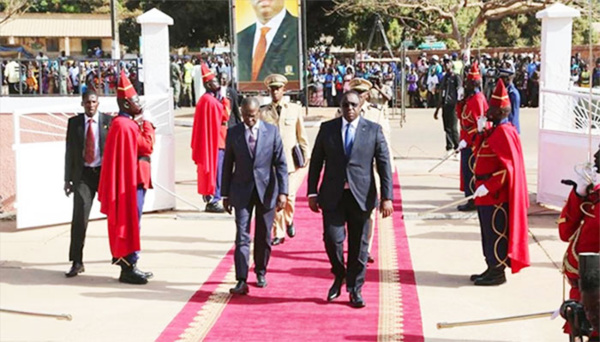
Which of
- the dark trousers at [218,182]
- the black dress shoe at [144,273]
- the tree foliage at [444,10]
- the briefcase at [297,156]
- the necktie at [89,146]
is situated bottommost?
the black dress shoe at [144,273]

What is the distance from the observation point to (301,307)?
788 centimetres

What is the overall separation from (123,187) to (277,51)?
46.7ft

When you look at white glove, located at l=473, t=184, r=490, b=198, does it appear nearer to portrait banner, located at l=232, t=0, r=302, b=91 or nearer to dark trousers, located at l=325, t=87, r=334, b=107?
portrait banner, located at l=232, t=0, r=302, b=91

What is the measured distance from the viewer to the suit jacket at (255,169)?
8.37 meters

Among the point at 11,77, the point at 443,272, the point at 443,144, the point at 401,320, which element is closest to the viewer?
the point at 401,320

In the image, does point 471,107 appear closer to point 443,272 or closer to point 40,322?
point 443,272

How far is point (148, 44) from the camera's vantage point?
1302 cm

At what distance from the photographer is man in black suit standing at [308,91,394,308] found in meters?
7.86

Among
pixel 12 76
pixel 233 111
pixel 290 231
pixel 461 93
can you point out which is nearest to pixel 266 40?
pixel 12 76

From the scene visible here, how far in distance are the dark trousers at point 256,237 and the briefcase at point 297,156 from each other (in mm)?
1459

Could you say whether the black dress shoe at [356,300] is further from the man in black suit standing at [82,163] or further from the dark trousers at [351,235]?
the man in black suit standing at [82,163]

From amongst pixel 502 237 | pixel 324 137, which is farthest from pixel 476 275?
pixel 324 137

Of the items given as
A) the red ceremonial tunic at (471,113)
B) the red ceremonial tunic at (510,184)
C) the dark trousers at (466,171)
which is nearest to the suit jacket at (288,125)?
the red ceremonial tunic at (510,184)

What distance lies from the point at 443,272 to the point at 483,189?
1.09 metres
